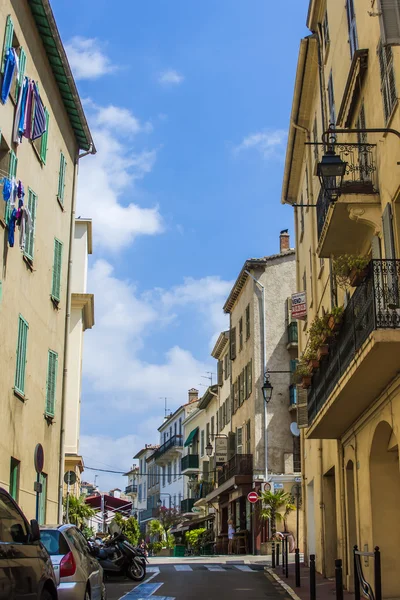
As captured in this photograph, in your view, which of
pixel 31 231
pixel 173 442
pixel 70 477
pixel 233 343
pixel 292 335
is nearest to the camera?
pixel 31 231

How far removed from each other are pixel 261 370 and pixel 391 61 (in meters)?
27.9

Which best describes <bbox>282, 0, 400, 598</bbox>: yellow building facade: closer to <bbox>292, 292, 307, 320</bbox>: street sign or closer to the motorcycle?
<bbox>292, 292, 307, 320</bbox>: street sign

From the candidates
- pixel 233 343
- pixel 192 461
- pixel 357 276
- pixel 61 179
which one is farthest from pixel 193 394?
pixel 357 276

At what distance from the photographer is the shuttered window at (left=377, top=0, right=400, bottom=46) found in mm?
10242

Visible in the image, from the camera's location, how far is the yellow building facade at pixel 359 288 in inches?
486

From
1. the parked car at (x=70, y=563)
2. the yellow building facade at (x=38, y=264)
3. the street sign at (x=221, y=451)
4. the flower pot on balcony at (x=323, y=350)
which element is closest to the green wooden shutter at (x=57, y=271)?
the yellow building facade at (x=38, y=264)

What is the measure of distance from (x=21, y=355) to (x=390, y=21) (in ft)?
39.6

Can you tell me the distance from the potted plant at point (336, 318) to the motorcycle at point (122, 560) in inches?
331

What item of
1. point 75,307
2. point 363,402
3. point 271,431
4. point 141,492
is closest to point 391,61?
point 363,402

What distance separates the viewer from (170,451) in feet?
240

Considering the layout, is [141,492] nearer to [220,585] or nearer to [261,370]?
[261,370]

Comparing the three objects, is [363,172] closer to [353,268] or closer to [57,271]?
[353,268]

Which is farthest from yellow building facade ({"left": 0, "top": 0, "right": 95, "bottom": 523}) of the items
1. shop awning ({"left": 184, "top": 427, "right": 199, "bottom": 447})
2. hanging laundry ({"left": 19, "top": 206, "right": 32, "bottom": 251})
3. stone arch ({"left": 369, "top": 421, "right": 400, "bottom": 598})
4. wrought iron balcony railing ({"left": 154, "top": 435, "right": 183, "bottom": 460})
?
wrought iron balcony railing ({"left": 154, "top": 435, "right": 183, "bottom": 460})

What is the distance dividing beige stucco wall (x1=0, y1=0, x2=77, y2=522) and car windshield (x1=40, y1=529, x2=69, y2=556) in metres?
6.83
